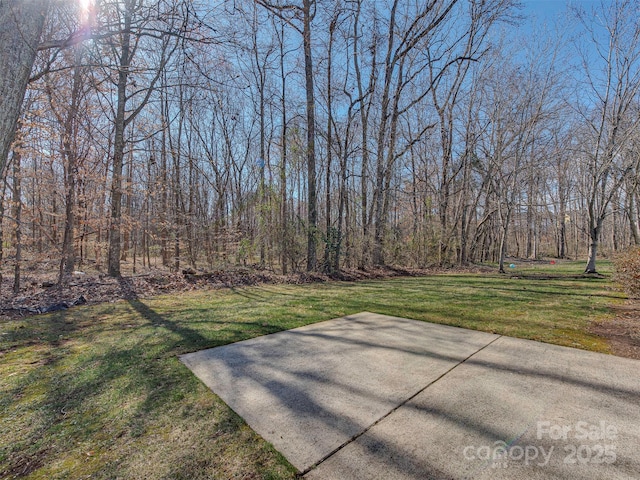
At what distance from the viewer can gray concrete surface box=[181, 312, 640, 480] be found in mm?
1396

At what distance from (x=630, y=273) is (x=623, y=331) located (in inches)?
107

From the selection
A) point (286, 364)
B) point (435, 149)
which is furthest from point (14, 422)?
point (435, 149)

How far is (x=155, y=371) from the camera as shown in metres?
2.46

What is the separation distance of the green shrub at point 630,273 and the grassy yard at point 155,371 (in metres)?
0.37

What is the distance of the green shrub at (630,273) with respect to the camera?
5.20 m

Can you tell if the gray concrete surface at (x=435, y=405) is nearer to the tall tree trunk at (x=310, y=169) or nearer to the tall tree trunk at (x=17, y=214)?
the tall tree trunk at (x=17, y=214)

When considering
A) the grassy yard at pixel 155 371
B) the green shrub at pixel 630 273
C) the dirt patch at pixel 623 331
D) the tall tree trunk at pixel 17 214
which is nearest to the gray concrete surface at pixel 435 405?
the grassy yard at pixel 155 371

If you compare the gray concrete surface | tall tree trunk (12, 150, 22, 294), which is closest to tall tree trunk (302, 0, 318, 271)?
the gray concrete surface

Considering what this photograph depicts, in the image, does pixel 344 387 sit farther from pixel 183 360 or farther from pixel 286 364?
pixel 183 360

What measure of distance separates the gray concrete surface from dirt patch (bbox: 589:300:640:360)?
0.42 m

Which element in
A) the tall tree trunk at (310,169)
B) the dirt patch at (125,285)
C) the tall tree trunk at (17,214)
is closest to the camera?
the dirt patch at (125,285)

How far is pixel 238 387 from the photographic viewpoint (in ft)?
7.14

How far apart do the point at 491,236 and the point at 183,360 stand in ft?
87.6

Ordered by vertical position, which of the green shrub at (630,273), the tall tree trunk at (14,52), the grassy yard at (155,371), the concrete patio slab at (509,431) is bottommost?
the grassy yard at (155,371)
